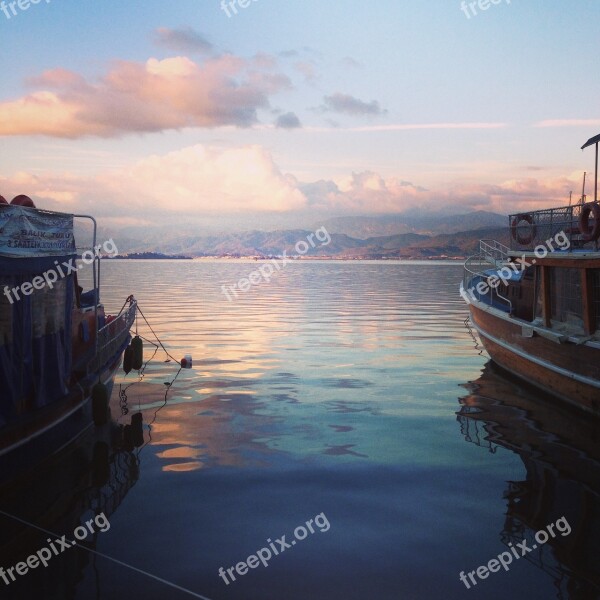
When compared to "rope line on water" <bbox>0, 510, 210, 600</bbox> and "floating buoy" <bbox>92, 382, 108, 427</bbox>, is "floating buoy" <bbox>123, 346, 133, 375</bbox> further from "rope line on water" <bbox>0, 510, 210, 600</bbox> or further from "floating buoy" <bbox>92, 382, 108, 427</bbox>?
"rope line on water" <bbox>0, 510, 210, 600</bbox>

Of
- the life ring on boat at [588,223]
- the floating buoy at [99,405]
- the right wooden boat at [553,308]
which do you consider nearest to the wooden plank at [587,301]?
the right wooden boat at [553,308]

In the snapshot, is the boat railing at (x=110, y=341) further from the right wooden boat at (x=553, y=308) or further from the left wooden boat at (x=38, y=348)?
the right wooden boat at (x=553, y=308)

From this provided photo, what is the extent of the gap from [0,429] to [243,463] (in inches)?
177

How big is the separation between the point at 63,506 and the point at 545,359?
536 inches

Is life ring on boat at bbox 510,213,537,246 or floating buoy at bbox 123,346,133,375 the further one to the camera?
floating buoy at bbox 123,346,133,375

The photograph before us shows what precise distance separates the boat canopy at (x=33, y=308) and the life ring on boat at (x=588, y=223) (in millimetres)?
12967

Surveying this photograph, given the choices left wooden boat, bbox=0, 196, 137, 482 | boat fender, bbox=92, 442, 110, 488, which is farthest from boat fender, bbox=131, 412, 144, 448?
left wooden boat, bbox=0, 196, 137, 482

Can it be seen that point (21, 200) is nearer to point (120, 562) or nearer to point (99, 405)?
point (99, 405)

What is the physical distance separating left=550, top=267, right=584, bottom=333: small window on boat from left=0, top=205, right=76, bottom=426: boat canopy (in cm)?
1301

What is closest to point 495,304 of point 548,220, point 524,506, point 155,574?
point 548,220

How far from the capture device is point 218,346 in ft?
91.2

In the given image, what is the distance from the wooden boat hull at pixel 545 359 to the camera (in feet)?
52.0

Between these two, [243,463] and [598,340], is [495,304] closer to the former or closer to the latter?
[598,340]

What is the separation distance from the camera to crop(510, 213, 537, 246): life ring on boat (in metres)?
21.0
